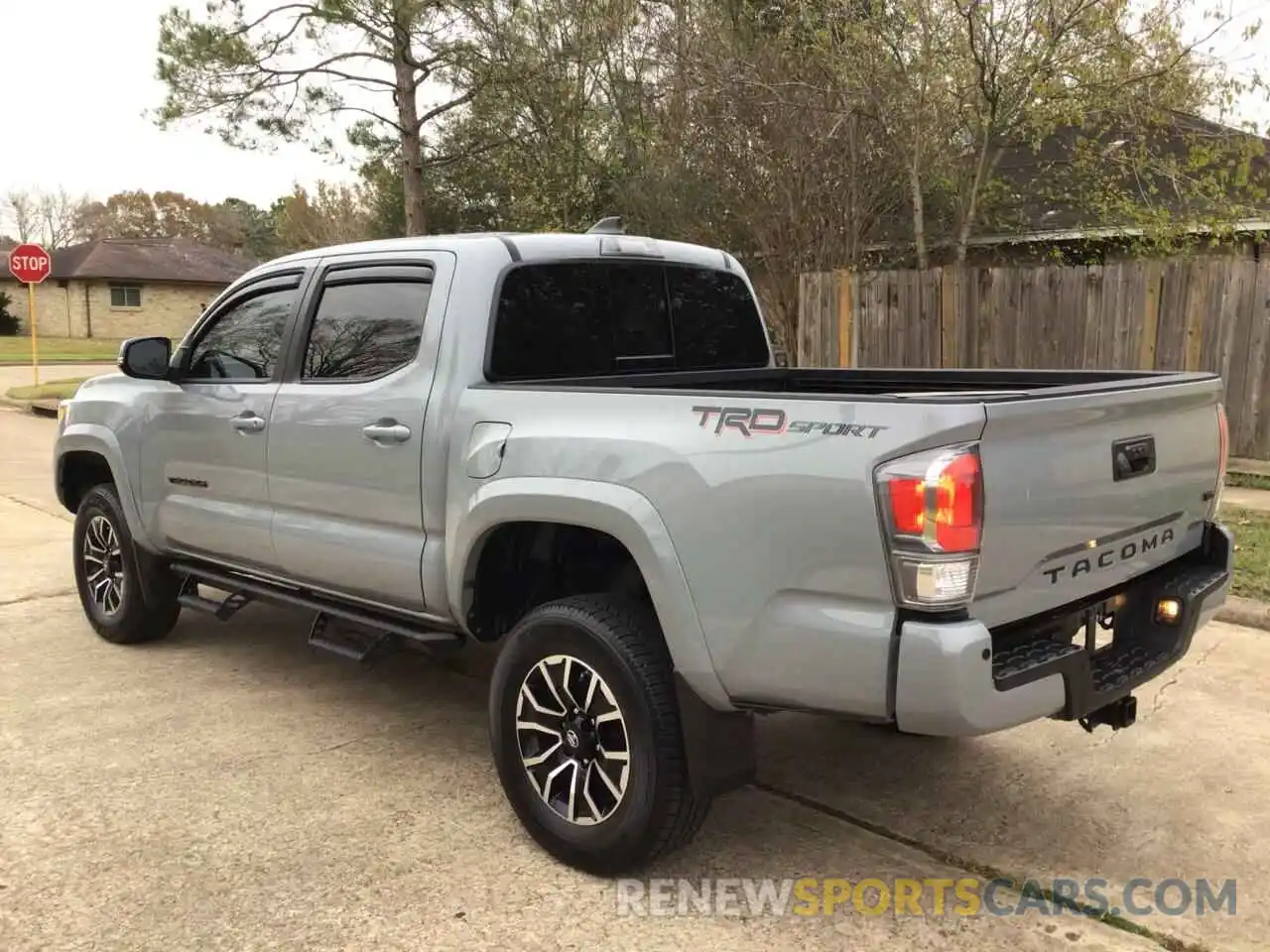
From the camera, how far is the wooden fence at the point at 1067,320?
8969 mm

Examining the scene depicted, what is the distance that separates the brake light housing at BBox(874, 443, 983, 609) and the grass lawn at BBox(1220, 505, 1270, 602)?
13.2ft

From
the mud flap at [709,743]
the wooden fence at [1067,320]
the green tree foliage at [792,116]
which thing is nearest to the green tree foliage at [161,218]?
the green tree foliage at [792,116]

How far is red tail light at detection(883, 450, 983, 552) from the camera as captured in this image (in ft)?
8.25

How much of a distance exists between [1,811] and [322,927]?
1.44 meters

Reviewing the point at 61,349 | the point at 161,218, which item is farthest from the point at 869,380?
the point at 161,218

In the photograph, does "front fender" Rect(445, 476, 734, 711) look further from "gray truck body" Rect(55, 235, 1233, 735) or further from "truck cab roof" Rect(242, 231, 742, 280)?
"truck cab roof" Rect(242, 231, 742, 280)

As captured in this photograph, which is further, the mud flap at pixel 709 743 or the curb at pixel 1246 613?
the curb at pixel 1246 613

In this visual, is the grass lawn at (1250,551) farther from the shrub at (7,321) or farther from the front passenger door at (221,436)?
the shrub at (7,321)

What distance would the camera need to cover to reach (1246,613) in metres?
5.57

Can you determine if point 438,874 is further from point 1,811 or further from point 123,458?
point 123,458

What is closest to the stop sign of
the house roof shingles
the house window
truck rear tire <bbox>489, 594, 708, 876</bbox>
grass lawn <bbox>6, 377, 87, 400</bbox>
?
grass lawn <bbox>6, 377, 87, 400</bbox>

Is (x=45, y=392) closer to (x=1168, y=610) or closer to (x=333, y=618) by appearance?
(x=333, y=618)

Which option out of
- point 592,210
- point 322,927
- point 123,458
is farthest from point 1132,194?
point 322,927

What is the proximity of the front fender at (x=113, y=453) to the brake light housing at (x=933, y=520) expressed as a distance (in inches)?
153
